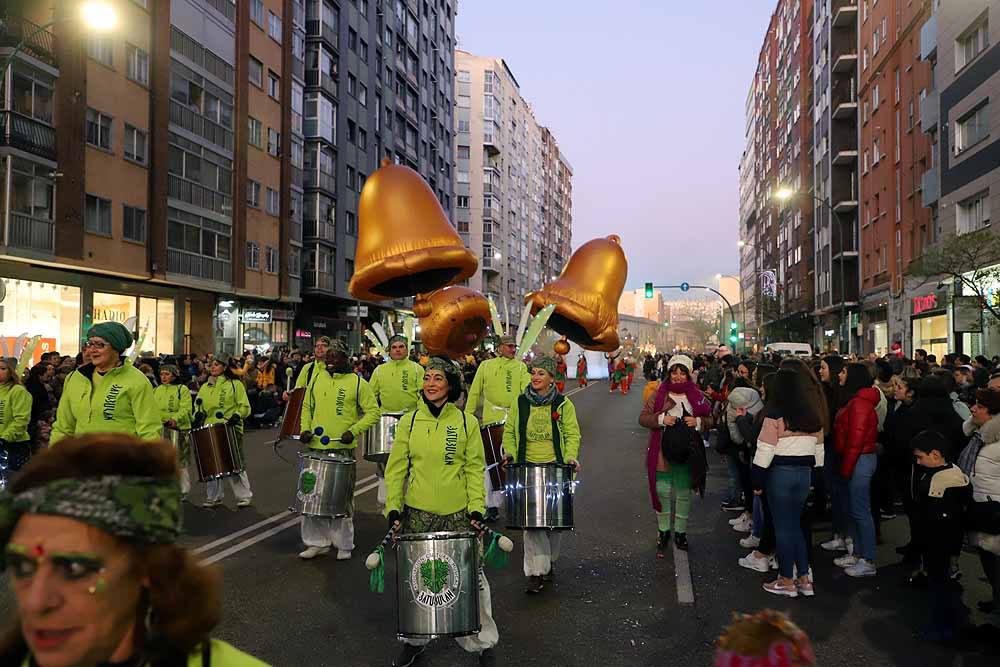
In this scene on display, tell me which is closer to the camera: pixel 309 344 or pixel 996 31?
pixel 996 31

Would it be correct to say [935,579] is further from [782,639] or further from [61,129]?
[61,129]

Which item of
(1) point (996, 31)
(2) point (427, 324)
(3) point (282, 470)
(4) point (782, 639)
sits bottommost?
(3) point (282, 470)

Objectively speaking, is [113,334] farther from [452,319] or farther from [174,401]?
[452,319]

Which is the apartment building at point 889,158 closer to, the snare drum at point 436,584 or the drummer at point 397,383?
the drummer at point 397,383

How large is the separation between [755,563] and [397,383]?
179 inches

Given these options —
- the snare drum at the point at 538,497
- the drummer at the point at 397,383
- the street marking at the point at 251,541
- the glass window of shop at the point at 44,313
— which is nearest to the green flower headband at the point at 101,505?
the snare drum at the point at 538,497

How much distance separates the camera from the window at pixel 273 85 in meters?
37.5

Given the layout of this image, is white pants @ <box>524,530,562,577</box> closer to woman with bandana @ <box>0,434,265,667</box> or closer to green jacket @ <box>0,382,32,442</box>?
woman with bandana @ <box>0,434,265,667</box>

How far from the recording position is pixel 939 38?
26.8m

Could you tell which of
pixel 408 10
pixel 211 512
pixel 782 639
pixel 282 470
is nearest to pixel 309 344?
pixel 408 10

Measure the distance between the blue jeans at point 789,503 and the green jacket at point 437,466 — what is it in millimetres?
2462

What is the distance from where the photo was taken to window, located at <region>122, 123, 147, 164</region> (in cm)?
2708

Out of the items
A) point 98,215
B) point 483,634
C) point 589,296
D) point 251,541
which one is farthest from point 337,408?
point 98,215

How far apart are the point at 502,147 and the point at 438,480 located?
87324 mm
